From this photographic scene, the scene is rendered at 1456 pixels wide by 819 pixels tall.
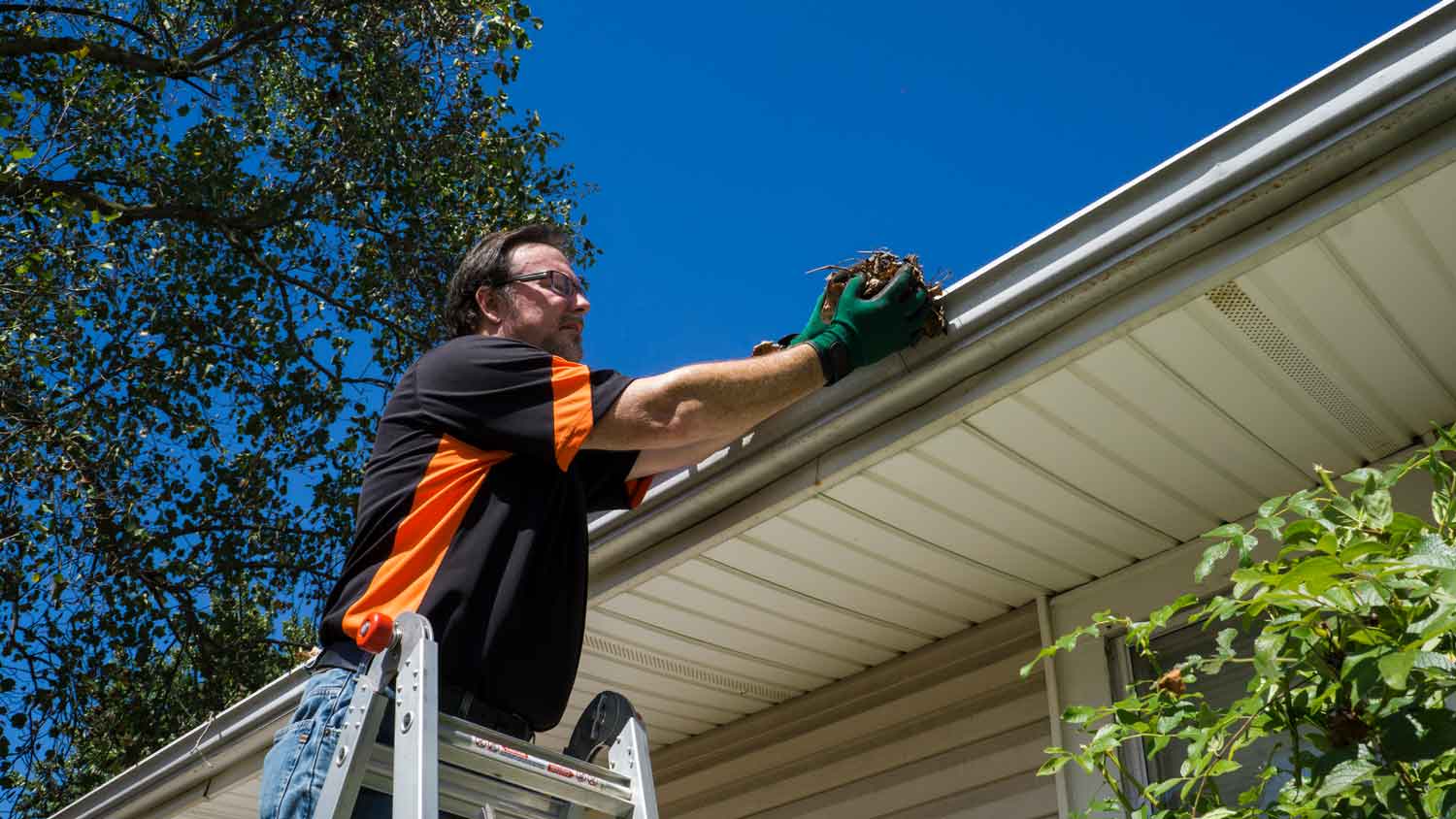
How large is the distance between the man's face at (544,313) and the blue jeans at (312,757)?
958 millimetres

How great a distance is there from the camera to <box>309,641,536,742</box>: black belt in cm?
249

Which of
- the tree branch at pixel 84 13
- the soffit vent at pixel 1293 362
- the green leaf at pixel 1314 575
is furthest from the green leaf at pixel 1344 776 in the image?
the tree branch at pixel 84 13

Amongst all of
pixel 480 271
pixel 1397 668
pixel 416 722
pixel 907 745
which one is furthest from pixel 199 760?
pixel 1397 668

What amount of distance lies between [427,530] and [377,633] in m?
0.39

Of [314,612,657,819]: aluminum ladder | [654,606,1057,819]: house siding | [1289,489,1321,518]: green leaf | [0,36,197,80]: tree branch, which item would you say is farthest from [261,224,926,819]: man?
Answer: [0,36,197,80]: tree branch

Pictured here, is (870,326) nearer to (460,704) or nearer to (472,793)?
(460,704)

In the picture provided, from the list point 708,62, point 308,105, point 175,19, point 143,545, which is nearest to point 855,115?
point 308,105

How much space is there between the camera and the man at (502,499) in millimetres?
2498

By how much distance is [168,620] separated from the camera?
33.1 ft

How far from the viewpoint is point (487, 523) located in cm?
263

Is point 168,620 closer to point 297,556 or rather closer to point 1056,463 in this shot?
point 297,556

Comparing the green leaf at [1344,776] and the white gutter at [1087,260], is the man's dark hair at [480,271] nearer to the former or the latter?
the white gutter at [1087,260]

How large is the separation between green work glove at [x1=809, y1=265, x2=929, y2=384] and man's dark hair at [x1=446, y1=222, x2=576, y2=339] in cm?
80

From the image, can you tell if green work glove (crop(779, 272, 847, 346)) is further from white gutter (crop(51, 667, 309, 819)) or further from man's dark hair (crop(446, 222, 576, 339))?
white gutter (crop(51, 667, 309, 819))
